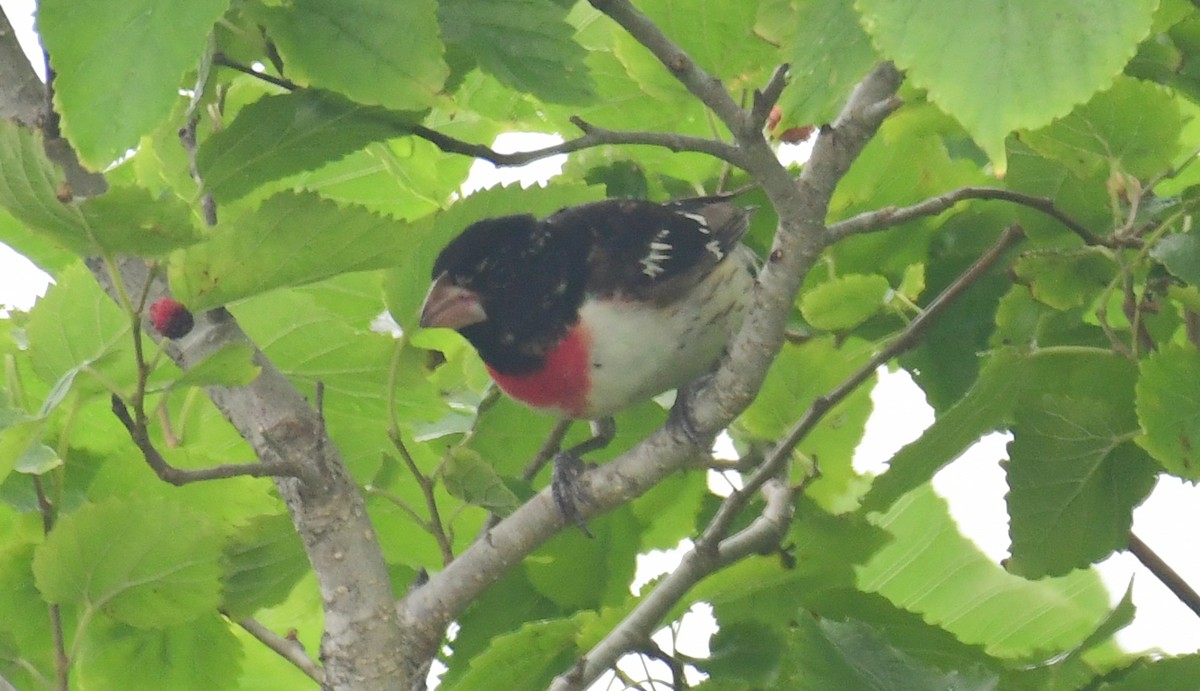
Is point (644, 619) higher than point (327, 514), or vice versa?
point (327, 514)

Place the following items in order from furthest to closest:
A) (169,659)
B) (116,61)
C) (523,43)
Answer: (169,659), (523,43), (116,61)

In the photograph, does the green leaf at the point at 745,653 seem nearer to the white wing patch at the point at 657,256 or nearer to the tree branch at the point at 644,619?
the tree branch at the point at 644,619

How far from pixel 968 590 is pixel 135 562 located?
772 mm

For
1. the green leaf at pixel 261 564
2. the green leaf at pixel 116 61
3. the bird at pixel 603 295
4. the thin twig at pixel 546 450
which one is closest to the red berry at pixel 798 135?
the bird at pixel 603 295

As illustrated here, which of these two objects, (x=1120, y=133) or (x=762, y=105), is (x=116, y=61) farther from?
(x=1120, y=133)

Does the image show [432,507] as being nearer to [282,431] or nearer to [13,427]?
[282,431]

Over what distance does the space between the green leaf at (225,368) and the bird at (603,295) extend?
49cm

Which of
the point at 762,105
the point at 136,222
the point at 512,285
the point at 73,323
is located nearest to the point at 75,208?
the point at 136,222

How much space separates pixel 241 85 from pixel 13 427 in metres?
0.53

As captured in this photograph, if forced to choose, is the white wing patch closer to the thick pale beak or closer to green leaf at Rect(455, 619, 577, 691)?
the thick pale beak

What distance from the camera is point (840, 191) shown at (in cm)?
116

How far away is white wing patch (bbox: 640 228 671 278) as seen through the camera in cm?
140

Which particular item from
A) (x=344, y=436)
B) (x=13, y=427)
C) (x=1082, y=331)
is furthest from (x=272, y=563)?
(x=1082, y=331)

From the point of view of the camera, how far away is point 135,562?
94 cm
